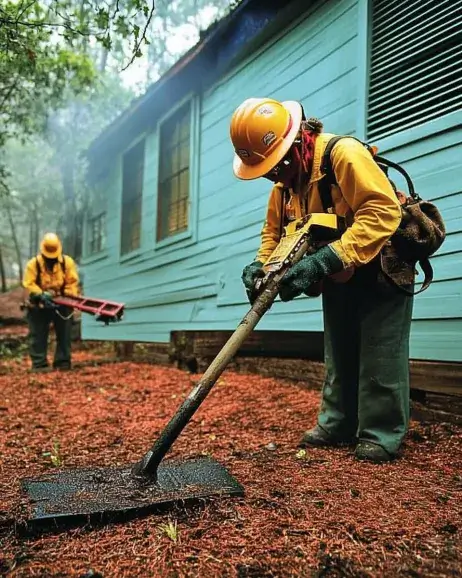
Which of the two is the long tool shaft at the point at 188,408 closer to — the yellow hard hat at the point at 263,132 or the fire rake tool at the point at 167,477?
the fire rake tool at the point at 167,477

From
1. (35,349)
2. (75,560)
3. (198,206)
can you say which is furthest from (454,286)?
(35,349)

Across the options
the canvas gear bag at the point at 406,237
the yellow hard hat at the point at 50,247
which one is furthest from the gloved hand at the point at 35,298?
the canvas gear bag at the point at 406,237

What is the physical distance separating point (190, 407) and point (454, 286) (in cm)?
239

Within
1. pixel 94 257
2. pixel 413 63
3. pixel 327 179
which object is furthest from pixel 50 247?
pixel 327 179

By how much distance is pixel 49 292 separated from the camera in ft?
26.5

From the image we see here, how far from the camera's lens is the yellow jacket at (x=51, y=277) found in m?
8.05

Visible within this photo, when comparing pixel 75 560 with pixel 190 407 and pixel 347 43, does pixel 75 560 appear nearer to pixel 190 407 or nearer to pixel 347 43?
pixel 190 407

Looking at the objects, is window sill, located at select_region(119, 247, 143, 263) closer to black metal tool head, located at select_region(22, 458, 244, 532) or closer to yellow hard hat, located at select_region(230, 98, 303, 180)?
yellow hard hat, located at select_region(230, 98, 303, 180)

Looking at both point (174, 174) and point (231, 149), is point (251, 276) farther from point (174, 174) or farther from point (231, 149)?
point (174, 174)

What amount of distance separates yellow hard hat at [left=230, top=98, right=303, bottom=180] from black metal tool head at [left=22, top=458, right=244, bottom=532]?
1.60 metres

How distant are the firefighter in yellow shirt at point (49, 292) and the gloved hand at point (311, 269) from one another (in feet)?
20.0

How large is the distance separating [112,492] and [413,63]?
4079 millimetres

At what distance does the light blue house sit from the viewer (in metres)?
3.99

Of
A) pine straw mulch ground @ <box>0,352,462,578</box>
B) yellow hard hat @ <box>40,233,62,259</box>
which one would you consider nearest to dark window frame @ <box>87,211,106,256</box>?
yellow hard hat @ <box>40,233,62,259</box>
